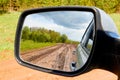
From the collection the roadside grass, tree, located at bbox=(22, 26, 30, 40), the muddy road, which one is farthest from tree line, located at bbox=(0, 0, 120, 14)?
the muddy road

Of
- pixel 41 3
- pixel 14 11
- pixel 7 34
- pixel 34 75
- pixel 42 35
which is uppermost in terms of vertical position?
pixel 42 35

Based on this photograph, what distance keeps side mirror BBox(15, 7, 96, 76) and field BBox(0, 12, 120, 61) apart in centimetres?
877

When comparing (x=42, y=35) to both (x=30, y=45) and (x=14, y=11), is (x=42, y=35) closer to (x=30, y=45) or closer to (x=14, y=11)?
(x=30, y=45)

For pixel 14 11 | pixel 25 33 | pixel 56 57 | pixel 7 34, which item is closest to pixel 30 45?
pixel 25 33

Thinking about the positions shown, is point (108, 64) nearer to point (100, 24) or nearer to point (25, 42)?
point (100, 24)

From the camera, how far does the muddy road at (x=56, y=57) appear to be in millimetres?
2113

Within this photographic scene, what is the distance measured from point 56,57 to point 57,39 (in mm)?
106

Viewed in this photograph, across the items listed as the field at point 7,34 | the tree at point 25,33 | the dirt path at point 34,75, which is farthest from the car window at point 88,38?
the field at point 7,34

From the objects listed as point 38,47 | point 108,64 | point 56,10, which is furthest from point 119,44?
point 38,47

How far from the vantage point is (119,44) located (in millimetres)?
1654

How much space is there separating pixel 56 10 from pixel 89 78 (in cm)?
568

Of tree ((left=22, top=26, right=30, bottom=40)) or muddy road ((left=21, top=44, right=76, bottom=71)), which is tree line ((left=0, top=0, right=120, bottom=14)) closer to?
tree ((left=22, top=26, right=30, bottom=40))

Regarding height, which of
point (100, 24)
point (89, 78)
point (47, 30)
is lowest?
point (89, 78)

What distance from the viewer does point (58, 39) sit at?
213 cm
